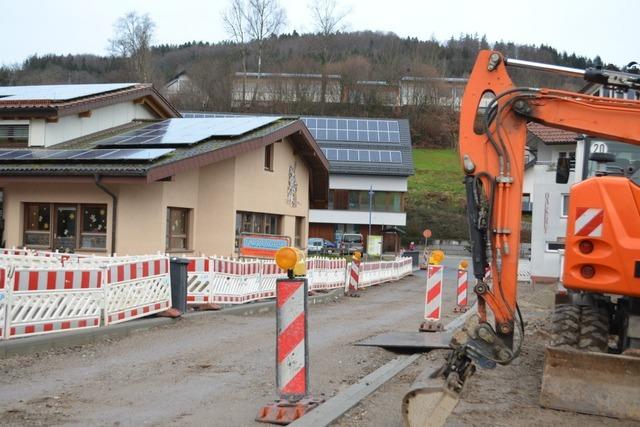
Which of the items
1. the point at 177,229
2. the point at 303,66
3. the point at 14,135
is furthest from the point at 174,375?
the point at 303,66

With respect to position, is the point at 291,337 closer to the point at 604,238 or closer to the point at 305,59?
the point at 604,238

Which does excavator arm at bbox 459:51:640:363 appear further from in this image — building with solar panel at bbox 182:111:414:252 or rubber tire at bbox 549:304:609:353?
building with solar panel at bbox 182:111:414:252

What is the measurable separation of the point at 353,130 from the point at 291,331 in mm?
60121

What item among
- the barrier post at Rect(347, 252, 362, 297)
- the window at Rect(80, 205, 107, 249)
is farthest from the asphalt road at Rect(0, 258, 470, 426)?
the barrier post at Rect(347, 252, 362, 297)

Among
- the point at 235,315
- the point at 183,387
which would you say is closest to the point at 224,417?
the point at 183,387

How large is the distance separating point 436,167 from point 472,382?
82.3 meters

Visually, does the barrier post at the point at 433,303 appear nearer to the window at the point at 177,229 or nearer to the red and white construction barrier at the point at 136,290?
the red and white construction barrier at the point at 136,290

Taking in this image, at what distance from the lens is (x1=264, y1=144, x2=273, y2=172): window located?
2683cm

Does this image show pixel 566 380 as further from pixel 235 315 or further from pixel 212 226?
pixel 212 226

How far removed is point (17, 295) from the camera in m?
10.5

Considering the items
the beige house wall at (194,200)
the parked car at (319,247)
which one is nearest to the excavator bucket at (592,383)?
the beige house wall at (194,200)

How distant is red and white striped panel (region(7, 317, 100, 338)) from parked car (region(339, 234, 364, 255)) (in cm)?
4591

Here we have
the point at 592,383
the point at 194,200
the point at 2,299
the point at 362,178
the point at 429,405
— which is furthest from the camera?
the point at 362,178

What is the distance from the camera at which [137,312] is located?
13.3 m
